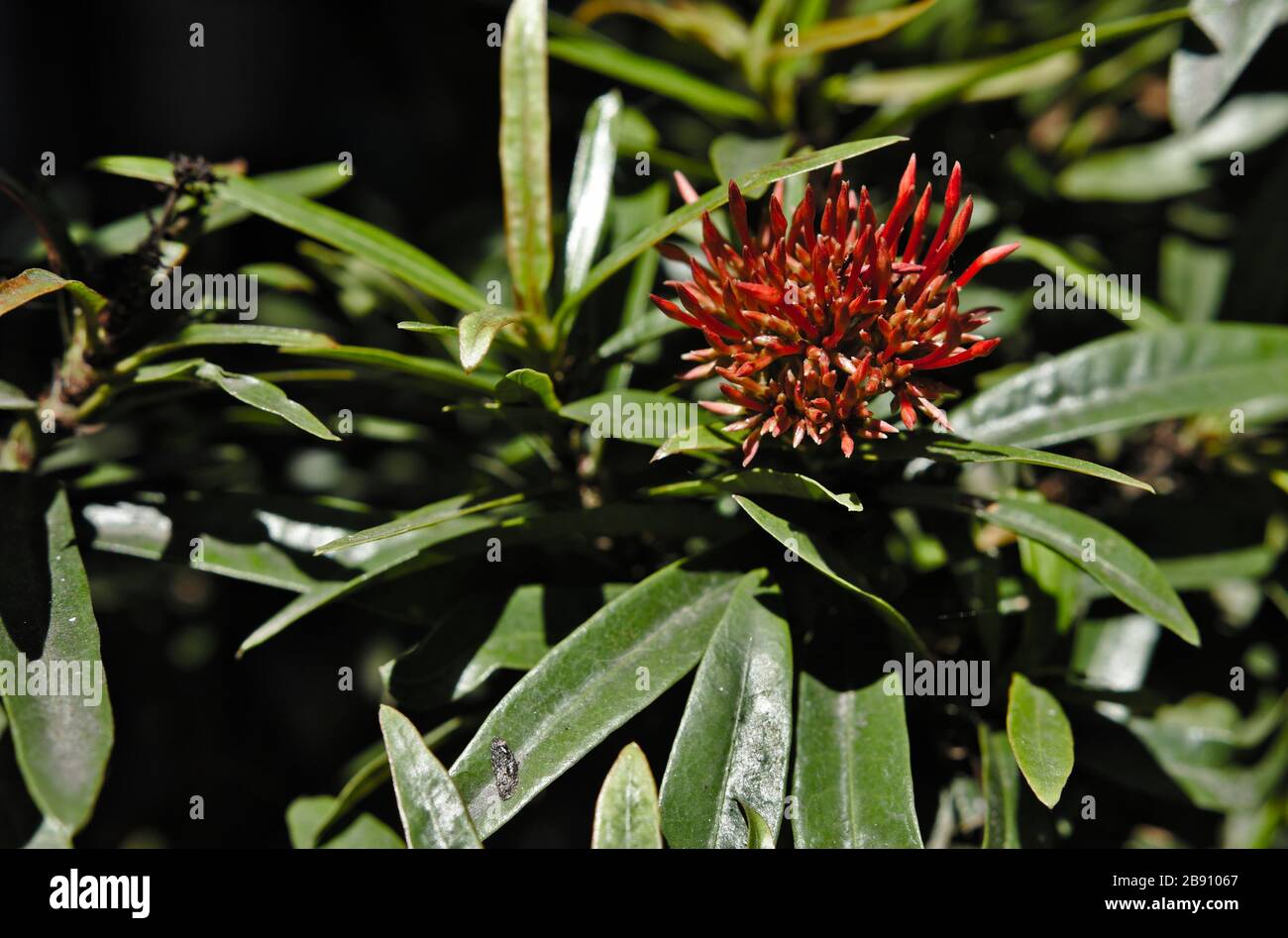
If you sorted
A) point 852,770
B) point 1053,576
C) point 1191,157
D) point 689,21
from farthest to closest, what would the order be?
point 1191,157 → point 689,21 → point 1053,576 → point 852,770

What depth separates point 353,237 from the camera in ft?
4.18

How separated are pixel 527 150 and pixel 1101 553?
86cm

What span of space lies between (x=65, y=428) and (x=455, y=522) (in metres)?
0.55

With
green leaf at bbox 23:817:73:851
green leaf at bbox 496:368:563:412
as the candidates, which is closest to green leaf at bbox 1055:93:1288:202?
green leaf at bbox 496:368:563:412

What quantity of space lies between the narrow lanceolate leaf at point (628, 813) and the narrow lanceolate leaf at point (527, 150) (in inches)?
23.1

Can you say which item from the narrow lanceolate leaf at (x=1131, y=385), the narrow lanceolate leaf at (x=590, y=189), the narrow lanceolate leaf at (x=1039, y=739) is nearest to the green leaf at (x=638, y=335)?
the narrow lanceolate leaf at (x=590, y=189)

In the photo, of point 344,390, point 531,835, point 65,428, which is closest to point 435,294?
point 344,390

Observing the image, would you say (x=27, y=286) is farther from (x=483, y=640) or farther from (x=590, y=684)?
(x=590, y=684)

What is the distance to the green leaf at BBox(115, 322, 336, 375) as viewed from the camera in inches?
46.3

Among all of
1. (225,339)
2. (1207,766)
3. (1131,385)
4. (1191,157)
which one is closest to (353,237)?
(225,339)

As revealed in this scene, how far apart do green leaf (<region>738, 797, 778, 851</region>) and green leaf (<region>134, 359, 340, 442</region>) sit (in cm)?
58

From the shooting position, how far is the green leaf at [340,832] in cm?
133

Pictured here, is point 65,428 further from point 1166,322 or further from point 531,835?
point 1166,322

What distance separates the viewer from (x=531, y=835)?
5.31 ft
